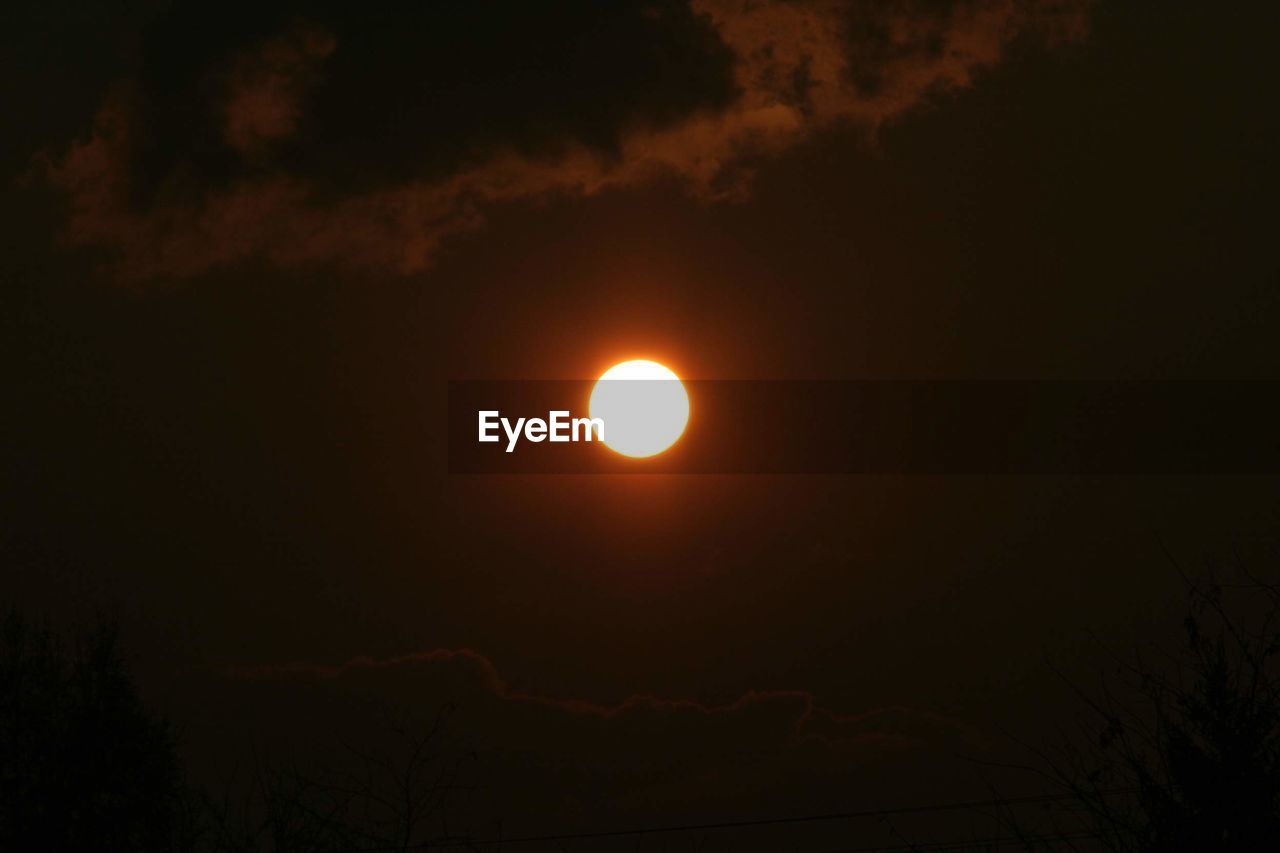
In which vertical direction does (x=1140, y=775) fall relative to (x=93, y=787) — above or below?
below

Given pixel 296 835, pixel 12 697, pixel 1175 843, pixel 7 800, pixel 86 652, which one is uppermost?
pixel 86 652

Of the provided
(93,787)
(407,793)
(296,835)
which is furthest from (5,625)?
(407,793)

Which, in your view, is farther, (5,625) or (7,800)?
(5,625)

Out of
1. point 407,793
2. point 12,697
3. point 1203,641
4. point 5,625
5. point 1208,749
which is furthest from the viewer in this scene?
point 5,625

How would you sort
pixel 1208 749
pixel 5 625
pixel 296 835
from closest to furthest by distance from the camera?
pixel 1208 749 → pixel 296 835 → pixel 5 625

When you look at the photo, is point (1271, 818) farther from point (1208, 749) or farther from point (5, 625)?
point (5, 625)

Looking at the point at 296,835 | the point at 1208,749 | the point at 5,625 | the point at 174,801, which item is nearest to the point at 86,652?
the point at 5,625
